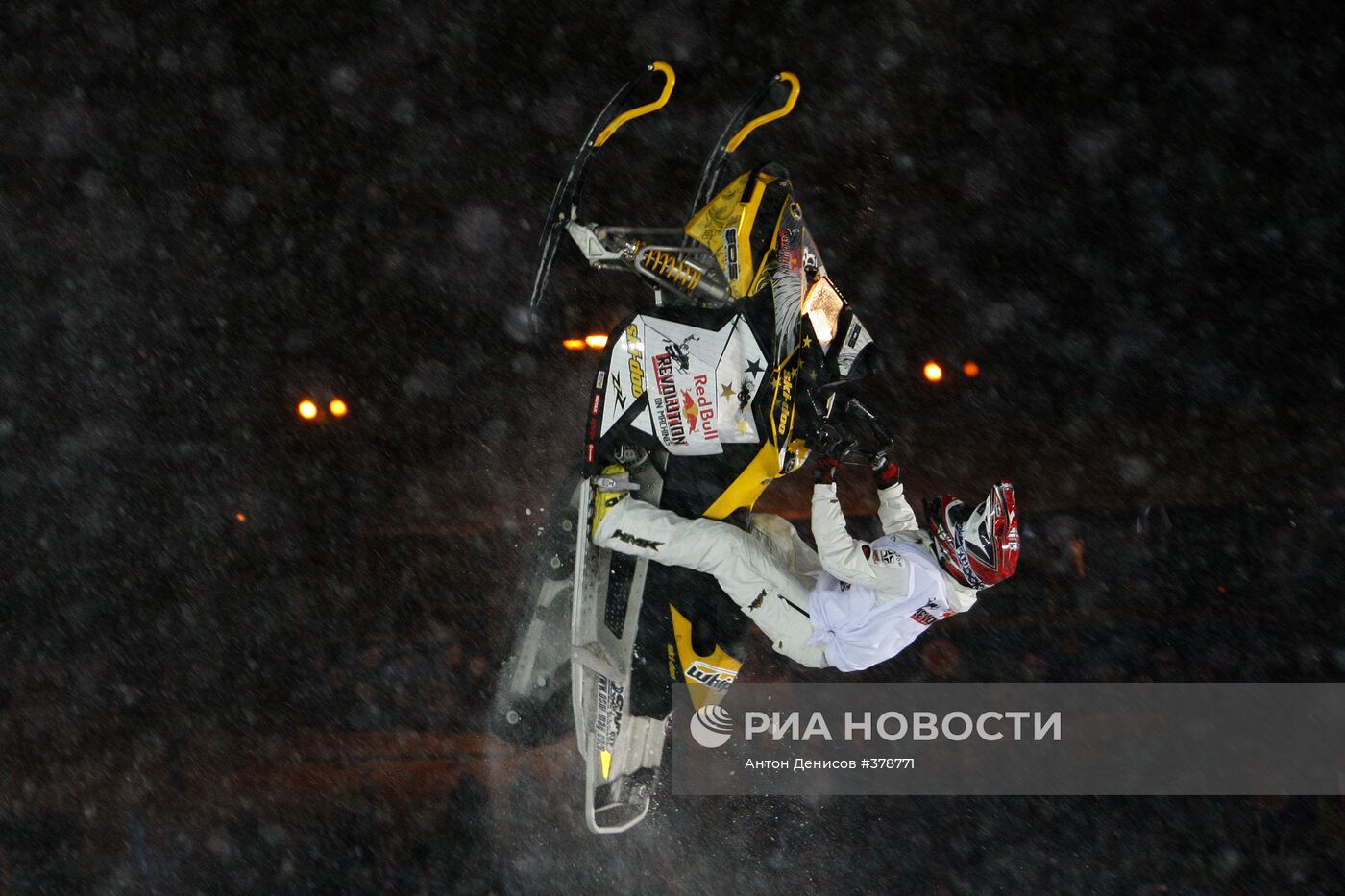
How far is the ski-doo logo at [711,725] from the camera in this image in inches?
208

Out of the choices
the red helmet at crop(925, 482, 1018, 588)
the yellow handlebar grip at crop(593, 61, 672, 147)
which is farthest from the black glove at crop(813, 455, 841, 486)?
the yellow handlebar grip at crop(593, 61, 672, 147)

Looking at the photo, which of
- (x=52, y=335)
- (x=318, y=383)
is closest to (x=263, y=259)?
(x=318, y=383)

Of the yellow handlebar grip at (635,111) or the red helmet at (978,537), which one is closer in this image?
the red helmet at (978,537)

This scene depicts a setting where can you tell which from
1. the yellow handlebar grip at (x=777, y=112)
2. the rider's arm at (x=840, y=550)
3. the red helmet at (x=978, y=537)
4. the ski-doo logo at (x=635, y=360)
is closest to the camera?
the red helmet at (x=978, y=537)

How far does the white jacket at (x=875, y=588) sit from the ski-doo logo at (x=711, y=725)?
2.44 feet

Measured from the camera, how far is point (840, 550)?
4430 mm

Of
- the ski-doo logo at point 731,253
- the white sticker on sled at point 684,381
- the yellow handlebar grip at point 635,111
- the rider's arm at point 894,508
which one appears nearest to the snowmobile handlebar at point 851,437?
the rider's arm at point 894,508

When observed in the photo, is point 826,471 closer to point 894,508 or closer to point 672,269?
point 894,508

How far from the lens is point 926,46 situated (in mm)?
7910

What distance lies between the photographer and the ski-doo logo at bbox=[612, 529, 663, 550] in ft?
15.1

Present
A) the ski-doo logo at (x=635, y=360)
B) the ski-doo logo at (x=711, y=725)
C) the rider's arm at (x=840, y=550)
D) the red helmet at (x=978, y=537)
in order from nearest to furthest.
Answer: the red helmet at (x=978, y=537)
the rider's arm at (x=840, y=550)
the ski-doo logo at (x=635, y=360)
the ski-doo logo at (x=711, y=725)

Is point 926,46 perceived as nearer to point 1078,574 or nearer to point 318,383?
point 1078,574

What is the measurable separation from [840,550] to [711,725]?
1.45 m

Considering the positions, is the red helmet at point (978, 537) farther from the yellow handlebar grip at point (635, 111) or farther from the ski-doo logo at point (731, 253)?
the yellow handlebar grip at point (635, 111)
